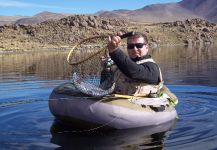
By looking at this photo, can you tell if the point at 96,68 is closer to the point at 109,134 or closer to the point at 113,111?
the point at 113,111

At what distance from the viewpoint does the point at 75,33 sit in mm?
138250

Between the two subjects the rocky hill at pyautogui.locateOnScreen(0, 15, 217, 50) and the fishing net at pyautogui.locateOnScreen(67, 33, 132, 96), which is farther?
the rocky hill at pyautogui.locateOnScreen(0, 15, 217, 50)

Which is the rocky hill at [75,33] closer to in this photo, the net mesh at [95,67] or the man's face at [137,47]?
the net mesh at [95,67]

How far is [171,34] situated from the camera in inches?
6176

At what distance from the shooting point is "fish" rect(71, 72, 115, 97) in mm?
12791

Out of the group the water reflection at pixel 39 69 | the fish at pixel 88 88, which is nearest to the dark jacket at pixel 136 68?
the fish at pixel 88 88

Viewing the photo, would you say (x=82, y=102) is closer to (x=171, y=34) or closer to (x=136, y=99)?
(x=136, y=99)

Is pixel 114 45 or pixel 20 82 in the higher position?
pixel 114 45

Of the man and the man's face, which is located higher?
the man's face

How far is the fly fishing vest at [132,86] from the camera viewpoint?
12.9m

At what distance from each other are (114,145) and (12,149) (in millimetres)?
2367

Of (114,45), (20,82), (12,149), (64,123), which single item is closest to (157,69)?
(114,45)

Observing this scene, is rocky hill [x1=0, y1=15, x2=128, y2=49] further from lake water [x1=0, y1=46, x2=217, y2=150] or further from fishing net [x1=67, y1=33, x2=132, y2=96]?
fishing net [x1=67, y1=33, x2=132, y2=96]

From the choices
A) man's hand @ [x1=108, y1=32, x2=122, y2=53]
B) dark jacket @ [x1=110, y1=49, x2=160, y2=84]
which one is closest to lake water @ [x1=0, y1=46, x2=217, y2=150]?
dark jacket @ [x1=110, y1=49, x2=160, y2=84]
